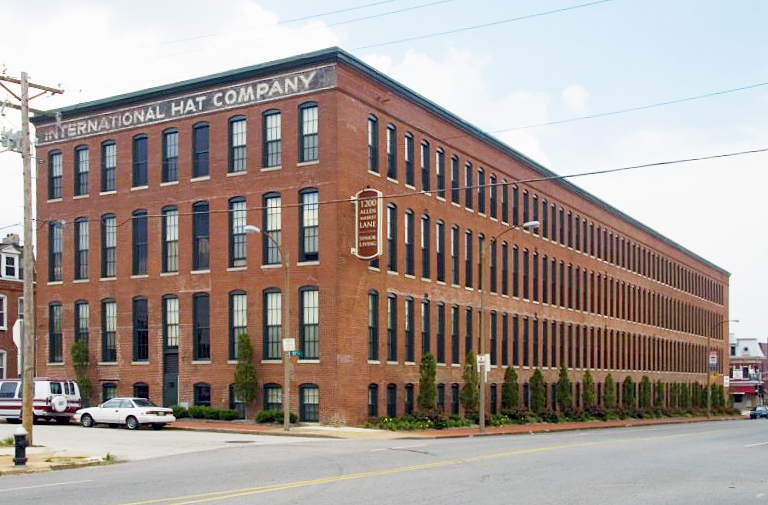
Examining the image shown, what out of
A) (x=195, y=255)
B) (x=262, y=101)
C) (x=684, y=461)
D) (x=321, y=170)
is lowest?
(x=684, y=461)

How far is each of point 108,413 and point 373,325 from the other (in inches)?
446

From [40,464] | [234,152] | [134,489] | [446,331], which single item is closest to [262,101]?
[234,152]

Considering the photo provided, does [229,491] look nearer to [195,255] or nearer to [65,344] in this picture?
[195,255]

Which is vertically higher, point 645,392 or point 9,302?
point 9,302

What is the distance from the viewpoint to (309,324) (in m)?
39.6

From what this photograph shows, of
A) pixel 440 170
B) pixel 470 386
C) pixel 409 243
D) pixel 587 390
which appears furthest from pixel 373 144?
pixel 587 390

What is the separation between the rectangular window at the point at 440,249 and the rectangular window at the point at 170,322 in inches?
499

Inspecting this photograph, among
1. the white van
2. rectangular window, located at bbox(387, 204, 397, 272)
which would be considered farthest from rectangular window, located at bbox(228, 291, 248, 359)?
the white van

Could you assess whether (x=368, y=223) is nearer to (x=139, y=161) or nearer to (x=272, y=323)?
(x=272, y=323)

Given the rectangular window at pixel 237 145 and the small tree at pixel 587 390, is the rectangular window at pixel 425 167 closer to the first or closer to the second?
the rectangular window at pixel 237 145

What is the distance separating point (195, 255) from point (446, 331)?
13020 mm

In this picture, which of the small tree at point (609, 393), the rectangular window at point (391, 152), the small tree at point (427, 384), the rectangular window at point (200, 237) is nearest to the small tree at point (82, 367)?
the rectangular window at point (200, 237)

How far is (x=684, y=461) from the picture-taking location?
78.5 feet

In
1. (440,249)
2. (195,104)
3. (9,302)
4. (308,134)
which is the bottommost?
(9,302)
